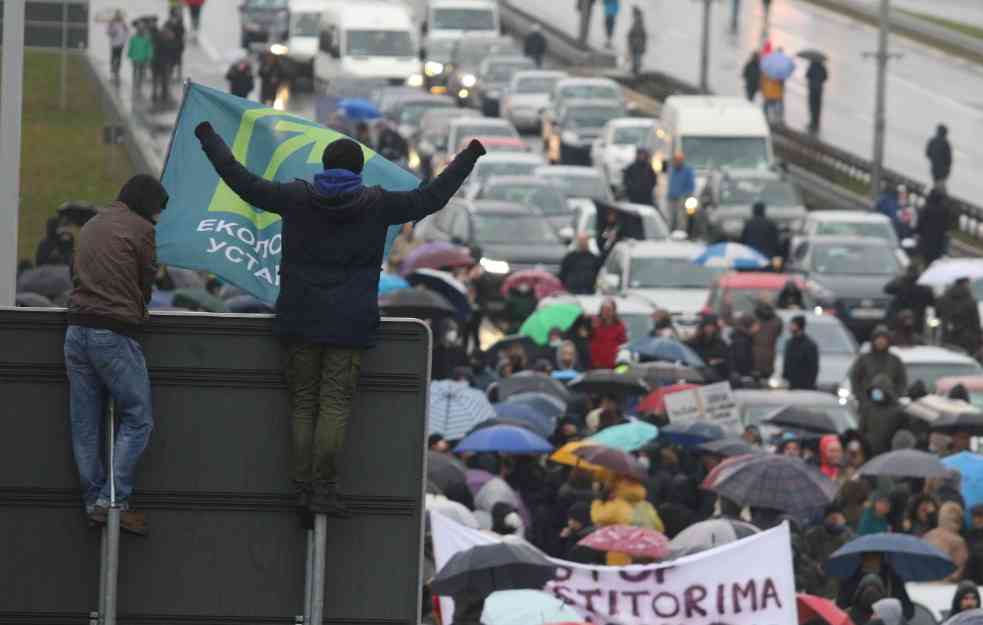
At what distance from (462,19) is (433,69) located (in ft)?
14.6

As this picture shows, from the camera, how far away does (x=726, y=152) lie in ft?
149

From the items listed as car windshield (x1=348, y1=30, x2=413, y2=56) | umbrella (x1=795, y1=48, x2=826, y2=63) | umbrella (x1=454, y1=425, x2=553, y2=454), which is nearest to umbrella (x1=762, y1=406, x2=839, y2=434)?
umbrella (x1=454, y1=425, x2=553, y2=454)

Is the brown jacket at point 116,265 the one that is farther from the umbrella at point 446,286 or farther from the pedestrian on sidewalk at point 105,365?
the umbrella at point 446,286

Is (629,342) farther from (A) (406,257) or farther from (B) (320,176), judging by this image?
(B) (320,176)

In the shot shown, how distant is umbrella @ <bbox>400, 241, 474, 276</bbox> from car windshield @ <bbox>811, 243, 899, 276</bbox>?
5.06 meters

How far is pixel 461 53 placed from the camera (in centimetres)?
6244

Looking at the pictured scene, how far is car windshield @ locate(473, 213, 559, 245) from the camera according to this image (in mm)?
37250

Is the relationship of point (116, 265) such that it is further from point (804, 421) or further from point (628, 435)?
point (804, 421)

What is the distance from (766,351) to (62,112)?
2451 centimetres

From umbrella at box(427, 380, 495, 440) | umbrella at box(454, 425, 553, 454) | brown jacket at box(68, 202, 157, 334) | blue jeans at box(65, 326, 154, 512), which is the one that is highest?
brown jacket at box(68, 202, 157, 334)

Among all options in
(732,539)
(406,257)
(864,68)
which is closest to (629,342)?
(406,257)

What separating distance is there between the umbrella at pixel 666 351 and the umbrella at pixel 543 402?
14.1 feet

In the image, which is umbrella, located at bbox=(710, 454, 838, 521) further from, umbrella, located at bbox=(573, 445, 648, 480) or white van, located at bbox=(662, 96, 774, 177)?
white van, located at bbox=(662, 96, 774, 177)

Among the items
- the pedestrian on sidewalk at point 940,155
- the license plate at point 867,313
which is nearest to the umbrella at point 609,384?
the license plate at point 867,313
